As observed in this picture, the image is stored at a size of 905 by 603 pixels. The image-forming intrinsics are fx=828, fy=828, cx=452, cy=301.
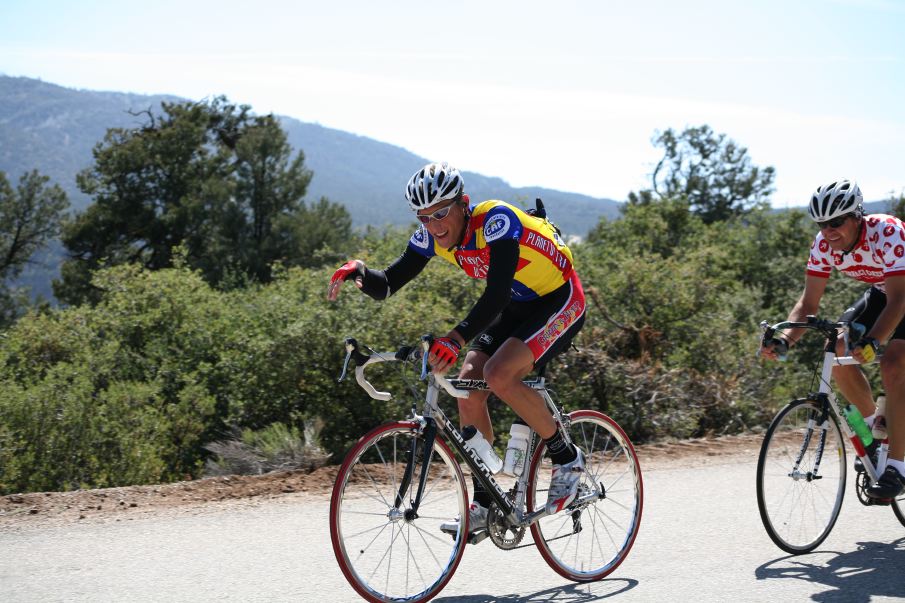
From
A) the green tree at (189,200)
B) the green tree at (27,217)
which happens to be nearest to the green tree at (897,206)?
the green tree at (189,200)

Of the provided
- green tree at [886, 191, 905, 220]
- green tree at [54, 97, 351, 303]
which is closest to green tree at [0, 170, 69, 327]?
green tree at [54, 97, 351, 303]

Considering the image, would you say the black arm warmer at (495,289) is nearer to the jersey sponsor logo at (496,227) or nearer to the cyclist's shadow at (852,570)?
the jersey sponsor logo at (496,227)

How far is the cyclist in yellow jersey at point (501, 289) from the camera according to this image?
424 centimetres

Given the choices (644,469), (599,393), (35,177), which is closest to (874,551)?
Result: (644,469)

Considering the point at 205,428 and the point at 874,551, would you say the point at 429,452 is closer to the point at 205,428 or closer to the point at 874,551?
the point at 874,551

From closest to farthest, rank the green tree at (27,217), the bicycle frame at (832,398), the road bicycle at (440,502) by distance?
the road bicycle at (440,502) < the bicycle frame at (832,398) < the green tree at (27,217)

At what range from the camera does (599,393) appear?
34.1ft

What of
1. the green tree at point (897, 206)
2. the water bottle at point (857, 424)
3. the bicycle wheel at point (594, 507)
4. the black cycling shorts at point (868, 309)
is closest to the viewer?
the bicycle wheel at point (594, 507)

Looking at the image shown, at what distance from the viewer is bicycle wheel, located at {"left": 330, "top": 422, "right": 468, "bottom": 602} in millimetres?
3986

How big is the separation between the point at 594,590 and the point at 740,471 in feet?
10.4

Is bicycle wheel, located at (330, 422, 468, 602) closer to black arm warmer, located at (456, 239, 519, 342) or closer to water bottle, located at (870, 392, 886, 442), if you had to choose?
black arm warmer, located at (456, 239, 519, 342)

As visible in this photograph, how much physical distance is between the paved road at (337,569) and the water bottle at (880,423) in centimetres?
66

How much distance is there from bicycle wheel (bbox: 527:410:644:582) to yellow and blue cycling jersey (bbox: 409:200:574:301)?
2.70 ft

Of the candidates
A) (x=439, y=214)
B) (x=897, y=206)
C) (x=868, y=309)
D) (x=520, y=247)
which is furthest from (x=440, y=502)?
(x=897, y=206)
